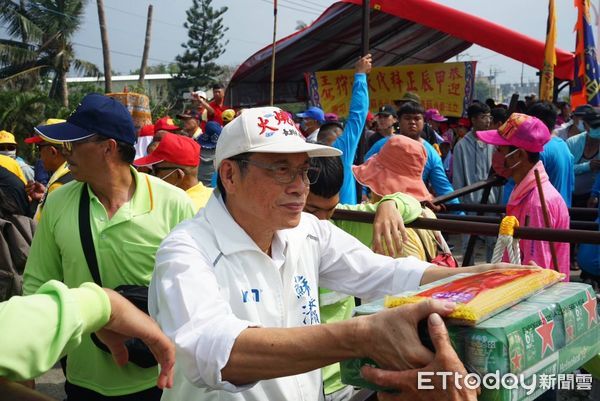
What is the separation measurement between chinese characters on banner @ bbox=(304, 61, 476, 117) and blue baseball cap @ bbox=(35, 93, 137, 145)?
847cm

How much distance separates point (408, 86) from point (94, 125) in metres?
9.21

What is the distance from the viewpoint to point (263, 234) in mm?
1887

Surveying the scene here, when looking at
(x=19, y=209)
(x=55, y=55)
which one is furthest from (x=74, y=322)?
(x=55, y=55)

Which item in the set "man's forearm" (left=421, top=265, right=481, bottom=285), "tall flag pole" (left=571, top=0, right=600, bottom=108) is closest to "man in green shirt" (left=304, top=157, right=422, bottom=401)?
"man's forearm" (left=421, top=265, right=481, bottom=285)

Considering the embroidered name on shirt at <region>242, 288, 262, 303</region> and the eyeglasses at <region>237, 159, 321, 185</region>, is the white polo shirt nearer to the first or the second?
the embroidered name on shirt at <region>242, 288, 262, 303</region>

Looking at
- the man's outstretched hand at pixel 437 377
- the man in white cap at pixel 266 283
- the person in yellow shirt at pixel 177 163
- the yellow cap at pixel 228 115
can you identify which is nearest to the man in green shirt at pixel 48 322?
the man in white cap at pixel 266 283

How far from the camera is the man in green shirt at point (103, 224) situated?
262 cm

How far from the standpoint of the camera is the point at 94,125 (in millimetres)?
2725

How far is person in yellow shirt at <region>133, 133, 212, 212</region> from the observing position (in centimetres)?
372

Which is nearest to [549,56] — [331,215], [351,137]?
[351,137]

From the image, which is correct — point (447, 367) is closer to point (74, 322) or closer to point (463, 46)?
point (74, 322)

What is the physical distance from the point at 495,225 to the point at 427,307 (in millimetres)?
1500

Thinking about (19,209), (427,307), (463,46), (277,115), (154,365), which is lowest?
(154,365)

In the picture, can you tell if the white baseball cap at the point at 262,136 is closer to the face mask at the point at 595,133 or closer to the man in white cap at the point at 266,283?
the man in white cap at the point at 266,283
